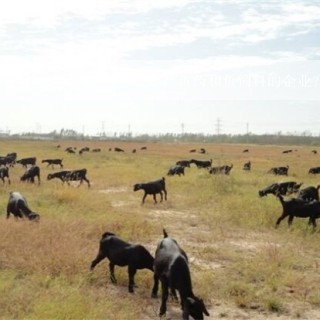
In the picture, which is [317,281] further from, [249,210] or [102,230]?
[249,210]

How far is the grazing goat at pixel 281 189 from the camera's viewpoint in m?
21.5

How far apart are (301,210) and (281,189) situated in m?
6.95

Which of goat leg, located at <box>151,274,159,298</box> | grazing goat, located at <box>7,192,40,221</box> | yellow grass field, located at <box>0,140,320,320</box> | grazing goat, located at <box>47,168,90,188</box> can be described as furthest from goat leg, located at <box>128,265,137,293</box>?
grazing goat, located at <box>47,168,90,188</box>

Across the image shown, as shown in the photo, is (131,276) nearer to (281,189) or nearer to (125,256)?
(125,256)

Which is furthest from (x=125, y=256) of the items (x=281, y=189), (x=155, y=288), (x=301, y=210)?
(x=281, y=189)

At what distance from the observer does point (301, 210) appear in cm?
1561

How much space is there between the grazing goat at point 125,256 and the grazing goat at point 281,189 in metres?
12.5

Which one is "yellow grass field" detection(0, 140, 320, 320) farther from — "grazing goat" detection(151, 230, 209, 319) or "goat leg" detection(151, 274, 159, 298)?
"grazing goat" detection(151, 230, 209, 319)

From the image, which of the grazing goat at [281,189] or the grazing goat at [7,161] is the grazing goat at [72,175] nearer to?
the grazing goat at [7,161]

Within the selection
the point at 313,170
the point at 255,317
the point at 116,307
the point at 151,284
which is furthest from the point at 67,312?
the point at 313,170

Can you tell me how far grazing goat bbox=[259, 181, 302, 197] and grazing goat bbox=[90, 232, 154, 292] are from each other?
12.5 metres

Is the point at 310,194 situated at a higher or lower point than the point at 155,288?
higher

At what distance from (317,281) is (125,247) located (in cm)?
429

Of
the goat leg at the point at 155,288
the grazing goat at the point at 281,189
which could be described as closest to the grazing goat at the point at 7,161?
the grazing goat at the point at 281,189
